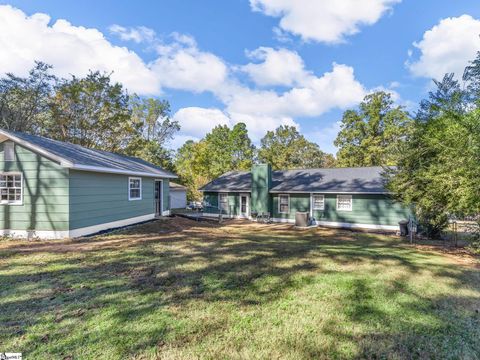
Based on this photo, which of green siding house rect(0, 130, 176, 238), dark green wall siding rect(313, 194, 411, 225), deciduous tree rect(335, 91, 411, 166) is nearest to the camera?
green siding house rect(0, 130, 176, 238)

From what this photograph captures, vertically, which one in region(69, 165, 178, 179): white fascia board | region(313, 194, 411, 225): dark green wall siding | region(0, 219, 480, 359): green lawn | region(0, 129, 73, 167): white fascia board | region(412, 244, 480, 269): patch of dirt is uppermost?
region(0, 129, 73, 167): white fascia board

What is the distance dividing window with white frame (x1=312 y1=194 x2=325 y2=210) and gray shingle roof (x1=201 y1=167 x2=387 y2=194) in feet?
1.75

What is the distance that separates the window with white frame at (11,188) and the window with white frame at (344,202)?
15.3 m

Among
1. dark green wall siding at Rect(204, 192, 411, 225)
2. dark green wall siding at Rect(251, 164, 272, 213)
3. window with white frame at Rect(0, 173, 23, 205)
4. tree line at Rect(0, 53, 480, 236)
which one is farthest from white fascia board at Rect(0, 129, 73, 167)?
dark green wall siding at Rect(204, 192, 411, 225)

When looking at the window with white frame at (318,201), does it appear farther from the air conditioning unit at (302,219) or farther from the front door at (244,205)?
the front door at (244,205)

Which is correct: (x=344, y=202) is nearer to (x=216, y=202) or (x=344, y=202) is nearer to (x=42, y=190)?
(x=216, y=202)

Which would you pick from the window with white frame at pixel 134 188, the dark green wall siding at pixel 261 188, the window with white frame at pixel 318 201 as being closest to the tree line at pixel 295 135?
the window with white frame at pixel 318 201

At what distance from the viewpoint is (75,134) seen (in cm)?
2519

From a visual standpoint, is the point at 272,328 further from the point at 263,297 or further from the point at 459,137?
the point at 459,137

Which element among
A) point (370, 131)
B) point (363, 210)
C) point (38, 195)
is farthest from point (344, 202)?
point (370, 131)

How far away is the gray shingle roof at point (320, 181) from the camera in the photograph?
15.5m

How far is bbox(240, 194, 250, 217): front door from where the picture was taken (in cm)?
1888

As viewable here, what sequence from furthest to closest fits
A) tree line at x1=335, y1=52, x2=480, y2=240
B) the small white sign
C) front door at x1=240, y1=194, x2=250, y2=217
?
front door at x1=240, y1=194, x2=250, y2=217
tree line at x1=335, y1=52, x2=480, y2=240
the small white sign

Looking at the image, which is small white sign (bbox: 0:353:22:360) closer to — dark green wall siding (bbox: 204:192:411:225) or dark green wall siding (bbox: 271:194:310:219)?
dark green wall siding (bbox: 204:192:411:225)
